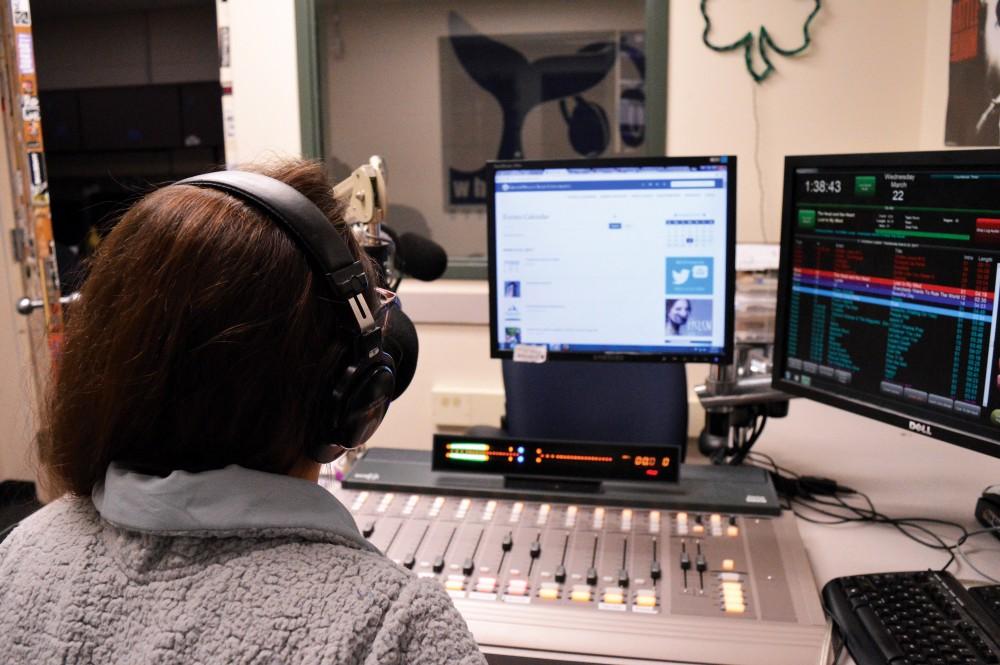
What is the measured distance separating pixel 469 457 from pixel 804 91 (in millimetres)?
1898

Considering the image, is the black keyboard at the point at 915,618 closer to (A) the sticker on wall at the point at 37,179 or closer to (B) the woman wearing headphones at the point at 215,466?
(B) the woman wearing headphones at the point at 215,466

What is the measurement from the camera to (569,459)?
53.1 inches

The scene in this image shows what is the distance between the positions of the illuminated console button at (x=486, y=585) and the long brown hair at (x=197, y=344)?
442 millimetres

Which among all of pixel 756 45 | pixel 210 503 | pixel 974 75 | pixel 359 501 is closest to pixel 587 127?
pixel 756 45

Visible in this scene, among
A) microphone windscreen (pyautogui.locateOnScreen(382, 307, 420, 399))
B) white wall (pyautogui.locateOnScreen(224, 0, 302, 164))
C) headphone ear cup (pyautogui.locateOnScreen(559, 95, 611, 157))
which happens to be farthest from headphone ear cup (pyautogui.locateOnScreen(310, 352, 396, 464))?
headphone ear cup (pyautogui.locateOnScreen(559, 95, 611, 157))

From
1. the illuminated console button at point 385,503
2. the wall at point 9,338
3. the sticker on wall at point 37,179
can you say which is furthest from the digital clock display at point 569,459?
the wall at point 9,338

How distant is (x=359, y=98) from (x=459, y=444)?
2505 mm

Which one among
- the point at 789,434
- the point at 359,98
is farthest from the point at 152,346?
the point at 359,98

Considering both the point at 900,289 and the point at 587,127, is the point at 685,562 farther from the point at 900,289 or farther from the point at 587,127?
the point at 587,127

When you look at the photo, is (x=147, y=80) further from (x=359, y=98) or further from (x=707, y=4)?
(x=707, y=4)

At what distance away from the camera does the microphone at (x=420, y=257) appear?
135cm

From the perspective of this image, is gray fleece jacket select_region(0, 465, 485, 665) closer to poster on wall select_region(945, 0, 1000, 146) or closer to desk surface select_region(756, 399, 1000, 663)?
desk surface select_region(756, 399, 1000, 663)

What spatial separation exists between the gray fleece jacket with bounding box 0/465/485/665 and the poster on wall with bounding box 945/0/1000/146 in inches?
76.7

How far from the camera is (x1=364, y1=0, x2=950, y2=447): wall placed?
8.50ft
